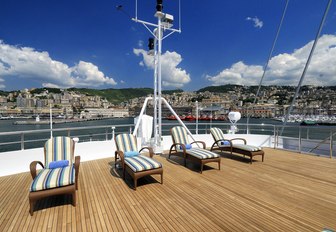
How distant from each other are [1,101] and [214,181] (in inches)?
3757

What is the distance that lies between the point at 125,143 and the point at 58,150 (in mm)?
1391

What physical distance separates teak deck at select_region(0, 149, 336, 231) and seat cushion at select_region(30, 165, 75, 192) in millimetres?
351

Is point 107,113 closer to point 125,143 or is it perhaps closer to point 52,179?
point 125,143

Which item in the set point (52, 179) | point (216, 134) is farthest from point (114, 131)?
point (52, 179)

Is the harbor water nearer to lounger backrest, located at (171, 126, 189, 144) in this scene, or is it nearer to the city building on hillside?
lounger backrest, located at (171, 126, 189, 144)

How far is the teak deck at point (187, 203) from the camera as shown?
214 cm

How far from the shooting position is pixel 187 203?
8.71 ft

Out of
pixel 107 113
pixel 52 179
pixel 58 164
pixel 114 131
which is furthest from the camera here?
pixel 107 113

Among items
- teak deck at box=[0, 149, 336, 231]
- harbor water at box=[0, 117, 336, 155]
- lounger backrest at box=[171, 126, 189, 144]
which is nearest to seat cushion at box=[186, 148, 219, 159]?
teak deck at box=[0, 149, 336, 231]

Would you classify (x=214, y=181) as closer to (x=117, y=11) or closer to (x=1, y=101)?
(x=117, y=11)

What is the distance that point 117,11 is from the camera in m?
4.94

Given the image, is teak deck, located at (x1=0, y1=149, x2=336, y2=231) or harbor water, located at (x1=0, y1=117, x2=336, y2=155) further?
harbor water, located at (x1=0, y1=117, x2=336, y2=155)

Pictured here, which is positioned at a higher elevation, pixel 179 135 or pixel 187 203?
pixel 179 135

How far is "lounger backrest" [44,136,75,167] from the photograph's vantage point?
331cm
